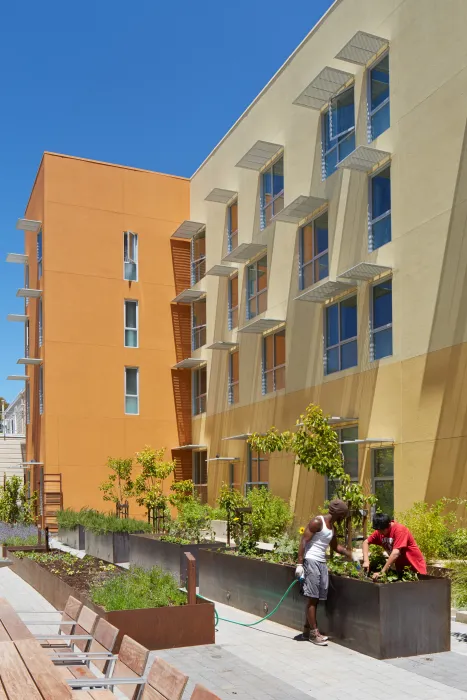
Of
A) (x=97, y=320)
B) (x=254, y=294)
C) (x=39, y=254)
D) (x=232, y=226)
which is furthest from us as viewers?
(x=39, y=254)

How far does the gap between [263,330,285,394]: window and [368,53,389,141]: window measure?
6.78m

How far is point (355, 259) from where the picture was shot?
1878 centimetres

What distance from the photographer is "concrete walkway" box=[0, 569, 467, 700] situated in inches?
294

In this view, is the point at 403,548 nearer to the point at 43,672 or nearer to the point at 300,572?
the point at 300,572

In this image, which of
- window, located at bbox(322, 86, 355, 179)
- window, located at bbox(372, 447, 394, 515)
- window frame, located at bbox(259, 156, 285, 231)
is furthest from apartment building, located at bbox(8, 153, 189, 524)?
window, located at bbox(372, 447, 394, 515)

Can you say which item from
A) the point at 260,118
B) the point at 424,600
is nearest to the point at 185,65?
the point at 260,118

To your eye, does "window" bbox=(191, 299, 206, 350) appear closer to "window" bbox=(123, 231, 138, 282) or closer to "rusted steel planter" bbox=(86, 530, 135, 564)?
"window" bbox=(123, 231, 138, 282)

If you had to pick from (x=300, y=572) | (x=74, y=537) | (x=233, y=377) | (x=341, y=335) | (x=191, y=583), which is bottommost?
(x=74, y=537)

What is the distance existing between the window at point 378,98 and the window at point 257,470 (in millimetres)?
10011

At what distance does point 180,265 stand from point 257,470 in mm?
10217

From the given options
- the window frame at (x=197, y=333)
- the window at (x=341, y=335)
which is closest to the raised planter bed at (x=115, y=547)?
the window at (x=341, y=335)

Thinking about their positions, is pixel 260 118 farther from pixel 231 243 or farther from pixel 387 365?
pixel 387 365

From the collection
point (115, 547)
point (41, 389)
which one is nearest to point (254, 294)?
point (115, 547)

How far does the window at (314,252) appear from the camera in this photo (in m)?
20.8
